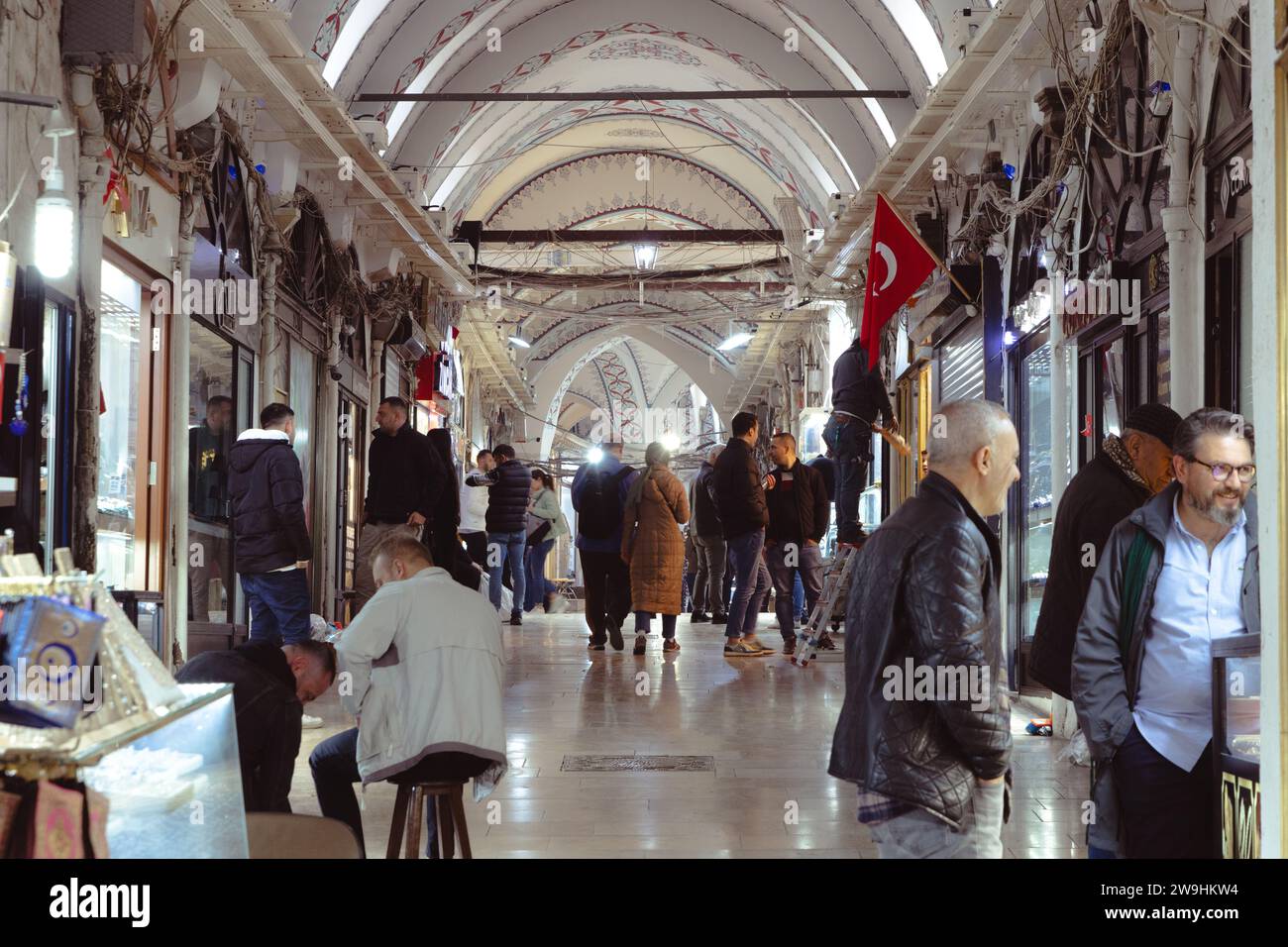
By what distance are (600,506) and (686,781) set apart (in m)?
5.43

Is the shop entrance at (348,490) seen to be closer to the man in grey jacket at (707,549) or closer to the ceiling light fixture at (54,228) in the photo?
the man in grey jacket at (707,549)

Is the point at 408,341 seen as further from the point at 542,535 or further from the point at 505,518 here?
the point at 505,518

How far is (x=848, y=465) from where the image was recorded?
10773 millimetres

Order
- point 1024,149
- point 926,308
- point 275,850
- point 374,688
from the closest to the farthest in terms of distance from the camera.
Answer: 1. point 275,850
2. point 374,688
3. point 1024,149
4. point 926,308

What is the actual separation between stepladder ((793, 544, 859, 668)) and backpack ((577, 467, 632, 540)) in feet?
5.37

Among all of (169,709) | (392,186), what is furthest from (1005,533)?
(169,709)

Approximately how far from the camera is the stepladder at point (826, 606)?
995cm

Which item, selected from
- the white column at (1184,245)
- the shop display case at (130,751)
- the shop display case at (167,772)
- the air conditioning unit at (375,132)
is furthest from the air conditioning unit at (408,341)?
the shop display case at (130,751)

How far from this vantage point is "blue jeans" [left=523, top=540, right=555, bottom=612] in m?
16.6

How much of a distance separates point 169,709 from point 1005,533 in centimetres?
791

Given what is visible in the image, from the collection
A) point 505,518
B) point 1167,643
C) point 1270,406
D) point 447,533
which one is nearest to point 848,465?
point 447,533

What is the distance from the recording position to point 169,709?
248 centimetres
